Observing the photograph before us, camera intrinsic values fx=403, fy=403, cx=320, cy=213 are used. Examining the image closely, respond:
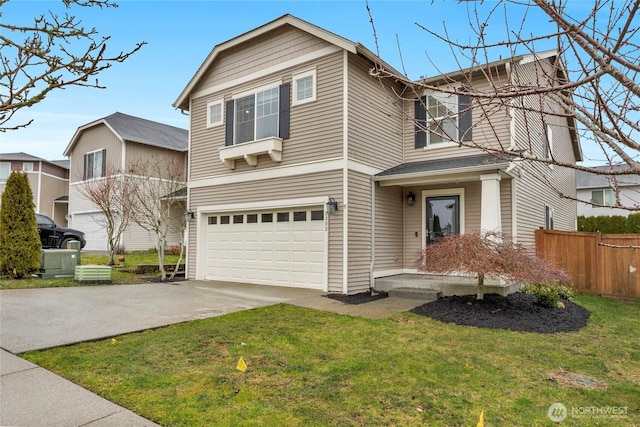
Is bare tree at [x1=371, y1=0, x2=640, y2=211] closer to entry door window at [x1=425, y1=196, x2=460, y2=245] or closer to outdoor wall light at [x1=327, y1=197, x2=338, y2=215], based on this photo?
outdoor wall light at [x1=327, y1=197, x2=338, y2=215]

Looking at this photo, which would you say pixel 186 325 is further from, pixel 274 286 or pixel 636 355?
pixel 636 355

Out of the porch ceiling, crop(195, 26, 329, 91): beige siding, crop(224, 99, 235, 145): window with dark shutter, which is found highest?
crop(195, 26, 329, 91): beige siding

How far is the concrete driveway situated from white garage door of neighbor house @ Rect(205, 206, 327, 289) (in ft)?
1.72

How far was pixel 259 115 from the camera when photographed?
37.8 feet

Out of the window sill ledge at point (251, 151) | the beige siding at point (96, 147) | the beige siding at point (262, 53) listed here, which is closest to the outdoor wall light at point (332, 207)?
the window sill ledge at point (251, 151)

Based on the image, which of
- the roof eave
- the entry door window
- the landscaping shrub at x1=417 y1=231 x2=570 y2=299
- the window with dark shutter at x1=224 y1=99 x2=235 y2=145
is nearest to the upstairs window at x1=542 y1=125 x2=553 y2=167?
the landscaping shrub at x1=417 y1=231 x2=570 y2=299

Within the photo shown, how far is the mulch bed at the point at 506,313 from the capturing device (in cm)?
648

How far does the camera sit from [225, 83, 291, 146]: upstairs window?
35.9 feet

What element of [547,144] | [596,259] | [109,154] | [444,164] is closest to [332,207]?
[444,164]

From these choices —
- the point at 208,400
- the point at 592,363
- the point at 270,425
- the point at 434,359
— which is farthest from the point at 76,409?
the point at 592,363

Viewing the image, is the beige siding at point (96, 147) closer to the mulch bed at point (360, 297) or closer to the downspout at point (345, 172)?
the downspout at point (345, 172)

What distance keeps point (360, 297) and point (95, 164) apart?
1874 centimetres

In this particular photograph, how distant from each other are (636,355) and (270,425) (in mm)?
4859

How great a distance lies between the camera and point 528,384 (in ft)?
13.2
